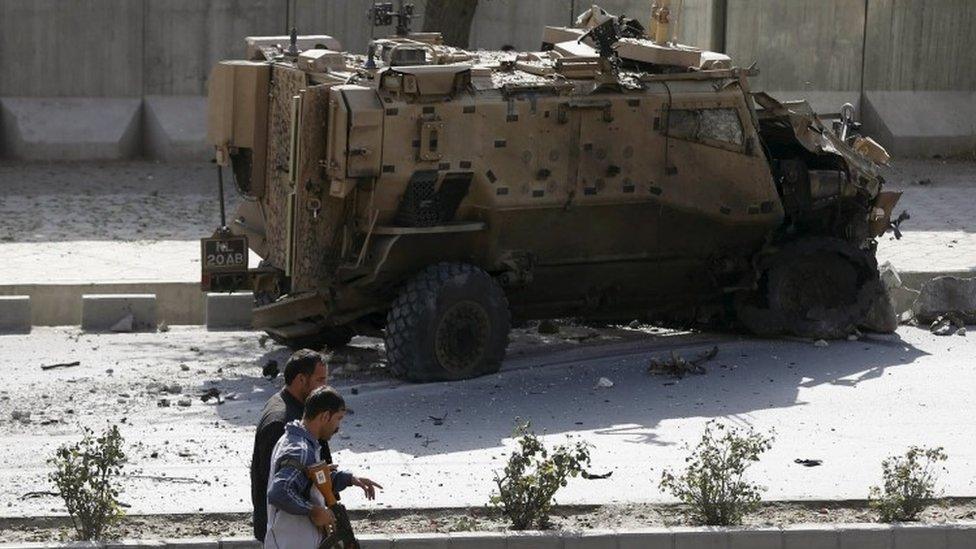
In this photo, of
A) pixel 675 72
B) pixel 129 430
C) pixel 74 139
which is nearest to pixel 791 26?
pixel 74 139

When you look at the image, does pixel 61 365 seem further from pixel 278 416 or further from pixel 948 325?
pixel 948 325

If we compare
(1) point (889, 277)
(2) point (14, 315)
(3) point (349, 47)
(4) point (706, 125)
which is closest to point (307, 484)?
(4) point (706, 125)

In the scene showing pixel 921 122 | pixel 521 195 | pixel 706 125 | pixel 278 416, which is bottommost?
pixel 278 416

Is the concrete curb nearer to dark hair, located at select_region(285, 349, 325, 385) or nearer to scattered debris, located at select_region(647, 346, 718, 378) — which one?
dark hair, located at select_region(285, 349, 325, 385)

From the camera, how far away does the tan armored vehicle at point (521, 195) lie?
14.3 meters

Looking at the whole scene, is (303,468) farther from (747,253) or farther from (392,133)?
(747,253)

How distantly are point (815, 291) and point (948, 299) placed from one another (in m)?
1.46

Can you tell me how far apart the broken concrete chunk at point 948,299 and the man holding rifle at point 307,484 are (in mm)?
9539

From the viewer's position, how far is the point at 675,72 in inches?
618

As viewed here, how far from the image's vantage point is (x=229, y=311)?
16797 millimetres

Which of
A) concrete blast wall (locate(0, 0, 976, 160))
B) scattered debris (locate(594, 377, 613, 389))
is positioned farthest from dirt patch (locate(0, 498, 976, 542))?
concrete blast wall (locate(0, 0, 976, 160))

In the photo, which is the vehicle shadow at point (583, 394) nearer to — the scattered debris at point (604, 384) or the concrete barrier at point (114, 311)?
the scattered debris at point (604, 384)

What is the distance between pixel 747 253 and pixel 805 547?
20.2 ft

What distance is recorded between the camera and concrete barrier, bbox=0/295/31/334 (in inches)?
638
